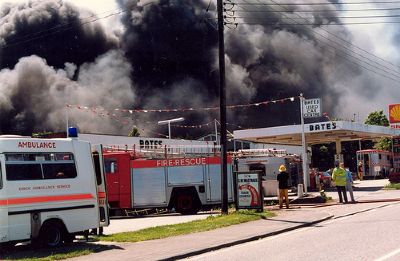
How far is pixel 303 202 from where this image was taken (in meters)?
21.9

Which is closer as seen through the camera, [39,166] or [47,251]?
[47,251]

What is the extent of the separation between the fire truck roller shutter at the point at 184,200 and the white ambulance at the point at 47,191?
781cm

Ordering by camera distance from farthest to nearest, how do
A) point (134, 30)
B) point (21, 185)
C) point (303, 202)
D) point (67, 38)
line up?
1. point (134, 30)
2. point (67, 38)
3. point (303, 202)
4. point (21, 185)

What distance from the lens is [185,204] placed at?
20297mm

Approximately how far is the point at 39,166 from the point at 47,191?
0.55 m

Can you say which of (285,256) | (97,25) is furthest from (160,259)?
(97,25)

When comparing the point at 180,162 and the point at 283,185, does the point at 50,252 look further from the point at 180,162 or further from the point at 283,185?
the point at 283,185

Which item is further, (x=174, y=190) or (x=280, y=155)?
(x=280, y=155)

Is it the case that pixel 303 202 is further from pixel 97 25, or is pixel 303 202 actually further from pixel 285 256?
pixel 97 25

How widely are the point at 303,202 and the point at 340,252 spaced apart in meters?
13.3

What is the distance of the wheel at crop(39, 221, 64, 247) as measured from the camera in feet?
36.0

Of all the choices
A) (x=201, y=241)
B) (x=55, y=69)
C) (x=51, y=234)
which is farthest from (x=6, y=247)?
(x=55, y=69)

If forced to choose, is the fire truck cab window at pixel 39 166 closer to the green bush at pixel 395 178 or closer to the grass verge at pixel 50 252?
the grass verge at pixel 50 252

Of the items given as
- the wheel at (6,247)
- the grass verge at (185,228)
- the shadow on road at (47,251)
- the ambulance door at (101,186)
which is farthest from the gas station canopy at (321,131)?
the wheel at (6,247)
